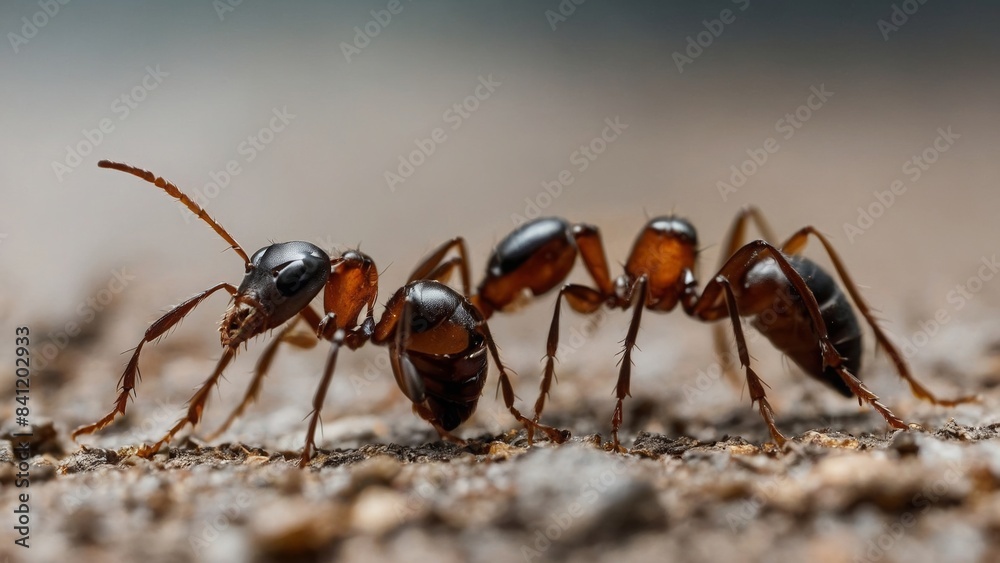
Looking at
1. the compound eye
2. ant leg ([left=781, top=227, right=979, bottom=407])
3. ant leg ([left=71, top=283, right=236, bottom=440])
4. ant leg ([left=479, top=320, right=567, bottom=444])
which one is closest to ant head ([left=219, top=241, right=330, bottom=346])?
the compound eye

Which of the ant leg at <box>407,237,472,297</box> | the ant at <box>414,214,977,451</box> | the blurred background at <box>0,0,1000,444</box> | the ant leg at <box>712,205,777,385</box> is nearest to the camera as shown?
the ant at <box>414,214,977,451</box>

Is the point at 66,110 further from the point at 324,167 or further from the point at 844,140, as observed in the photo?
the point at 844,140

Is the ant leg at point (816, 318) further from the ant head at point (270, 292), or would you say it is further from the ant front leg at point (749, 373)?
the ant head at point (270, 292)

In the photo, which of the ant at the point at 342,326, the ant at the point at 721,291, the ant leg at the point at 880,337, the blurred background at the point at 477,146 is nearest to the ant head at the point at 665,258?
the ant at the point at 721,291

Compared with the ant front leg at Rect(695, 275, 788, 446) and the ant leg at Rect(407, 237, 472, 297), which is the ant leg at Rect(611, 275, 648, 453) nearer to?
the ant front leg at Rect(695, 275, 788, 446)

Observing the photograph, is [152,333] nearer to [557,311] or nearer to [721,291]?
[557,311]

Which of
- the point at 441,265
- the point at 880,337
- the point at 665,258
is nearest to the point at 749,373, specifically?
the point at 880,337
